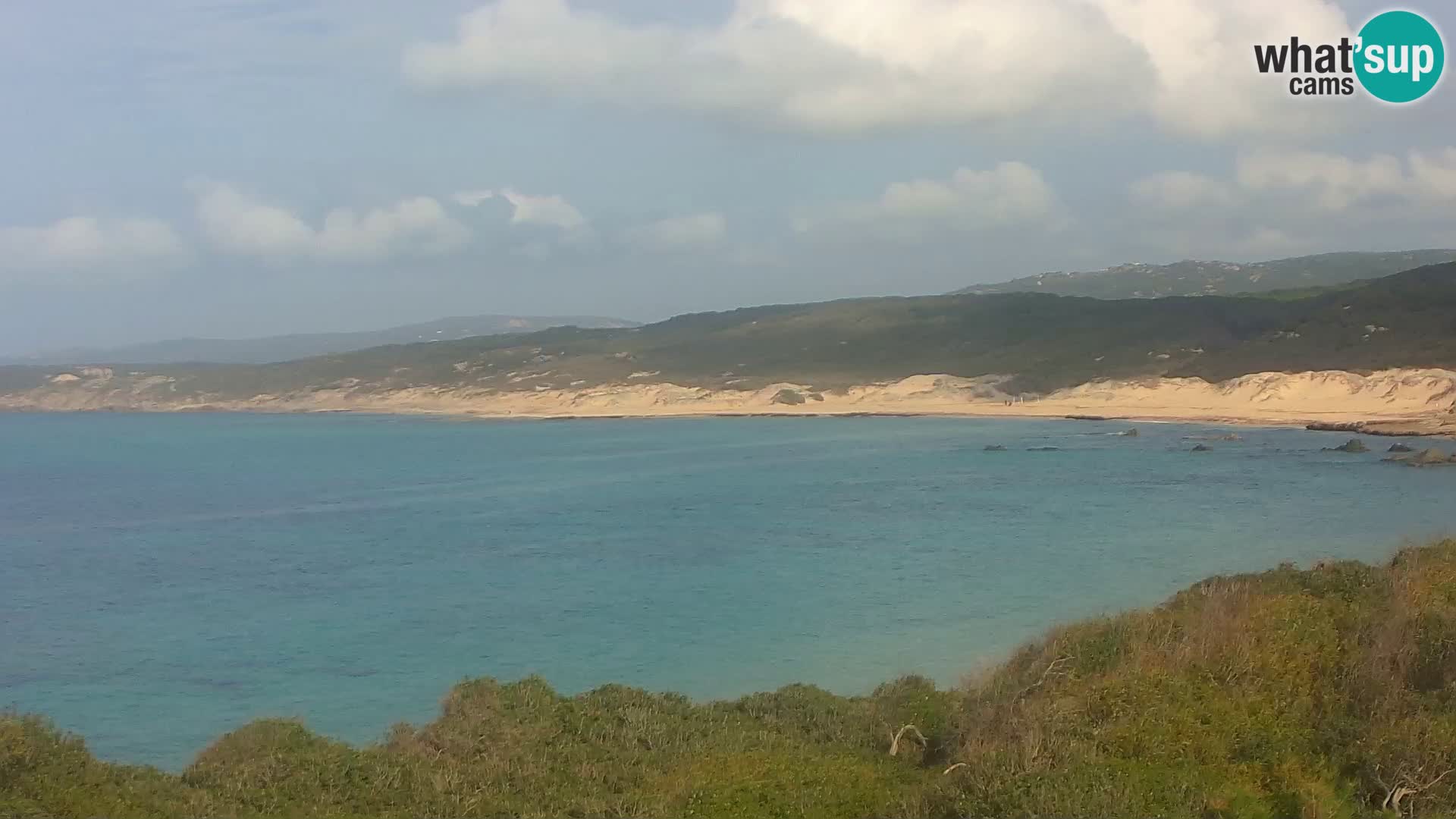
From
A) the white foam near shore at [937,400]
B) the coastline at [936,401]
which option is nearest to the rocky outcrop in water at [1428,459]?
the coastline at [936,401]

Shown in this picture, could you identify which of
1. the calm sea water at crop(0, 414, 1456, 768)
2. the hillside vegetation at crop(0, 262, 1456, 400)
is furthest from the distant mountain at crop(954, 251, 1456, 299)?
the calm sea water at crop(0, 414, 1456, 768)

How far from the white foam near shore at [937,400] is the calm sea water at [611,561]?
21.0 feet

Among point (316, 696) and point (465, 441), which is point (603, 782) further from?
point (465, 441)

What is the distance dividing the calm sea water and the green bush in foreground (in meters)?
6.85

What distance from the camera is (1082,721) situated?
8.27 meters

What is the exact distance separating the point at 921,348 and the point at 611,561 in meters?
74.6

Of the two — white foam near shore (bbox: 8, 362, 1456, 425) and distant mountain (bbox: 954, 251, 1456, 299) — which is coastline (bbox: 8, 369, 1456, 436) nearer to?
white foam near shore (bbox: 8, 362, 1456, 425)

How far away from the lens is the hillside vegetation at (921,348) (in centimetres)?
7350

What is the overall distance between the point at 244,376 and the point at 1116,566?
13317 centimetres

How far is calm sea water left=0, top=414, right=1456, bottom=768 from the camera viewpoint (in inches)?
792

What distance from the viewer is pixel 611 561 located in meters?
32.3

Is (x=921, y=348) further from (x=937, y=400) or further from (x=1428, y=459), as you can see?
(x=1428, y=459)

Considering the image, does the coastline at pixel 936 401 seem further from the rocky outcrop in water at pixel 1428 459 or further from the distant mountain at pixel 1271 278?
the distant mountain at pixel 1271 278

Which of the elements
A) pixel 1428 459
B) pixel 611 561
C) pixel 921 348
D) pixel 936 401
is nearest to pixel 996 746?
pixel 611 561
